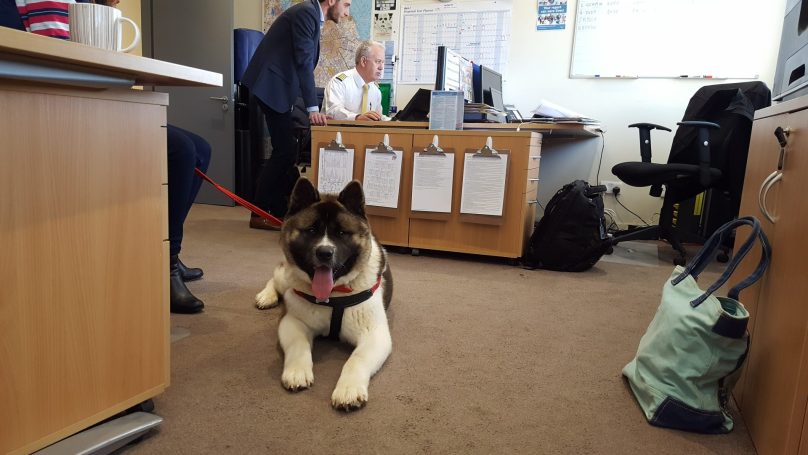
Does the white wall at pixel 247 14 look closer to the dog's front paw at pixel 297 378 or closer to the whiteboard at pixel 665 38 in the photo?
the whiteboard at pixel 665 38

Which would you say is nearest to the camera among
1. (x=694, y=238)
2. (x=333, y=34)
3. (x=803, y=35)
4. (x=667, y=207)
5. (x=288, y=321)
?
(x=803, y=35)

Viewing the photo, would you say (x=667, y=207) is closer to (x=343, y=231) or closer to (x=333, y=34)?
(x=343, y=231)

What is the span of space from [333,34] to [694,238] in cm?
355

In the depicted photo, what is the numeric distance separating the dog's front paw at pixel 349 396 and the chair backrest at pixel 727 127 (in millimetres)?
2841

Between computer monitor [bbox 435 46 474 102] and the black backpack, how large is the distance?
A: 0.94m

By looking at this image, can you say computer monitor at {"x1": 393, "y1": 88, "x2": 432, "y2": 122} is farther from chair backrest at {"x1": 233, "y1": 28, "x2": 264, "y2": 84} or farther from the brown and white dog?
chair backrest at {"x1": 233, "y1": 28, "x2": 264, "y2": 84}

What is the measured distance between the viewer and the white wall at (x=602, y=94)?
154 inches

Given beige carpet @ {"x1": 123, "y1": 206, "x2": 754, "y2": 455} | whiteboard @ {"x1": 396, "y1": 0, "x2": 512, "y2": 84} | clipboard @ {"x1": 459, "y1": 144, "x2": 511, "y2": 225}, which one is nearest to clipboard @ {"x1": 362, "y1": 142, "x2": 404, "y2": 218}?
clipboard @ {"x1": 459, "y1": 144, "x2": 511, "y2": 225}

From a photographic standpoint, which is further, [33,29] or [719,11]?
[719,11]

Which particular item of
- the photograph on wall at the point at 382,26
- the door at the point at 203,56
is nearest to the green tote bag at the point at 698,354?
the photograph on wall at the point at 382,26

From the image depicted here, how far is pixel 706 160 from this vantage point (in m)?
2.99

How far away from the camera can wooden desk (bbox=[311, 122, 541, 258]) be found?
2.85 meters

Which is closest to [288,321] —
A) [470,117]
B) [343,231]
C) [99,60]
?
[343,231]

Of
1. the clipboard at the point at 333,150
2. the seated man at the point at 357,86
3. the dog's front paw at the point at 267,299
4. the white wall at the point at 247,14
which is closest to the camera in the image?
the dog's front paw at the point at 267,299
